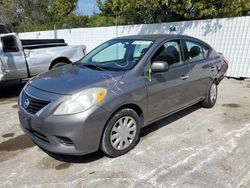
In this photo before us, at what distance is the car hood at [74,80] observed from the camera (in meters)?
3.01

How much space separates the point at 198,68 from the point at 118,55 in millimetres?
1519

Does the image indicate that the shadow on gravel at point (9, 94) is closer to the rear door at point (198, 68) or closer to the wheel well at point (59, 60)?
the wheel well at point (59, 60)

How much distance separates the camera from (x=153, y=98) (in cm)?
355

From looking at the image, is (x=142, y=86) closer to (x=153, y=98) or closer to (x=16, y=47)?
(x=153, y=98)

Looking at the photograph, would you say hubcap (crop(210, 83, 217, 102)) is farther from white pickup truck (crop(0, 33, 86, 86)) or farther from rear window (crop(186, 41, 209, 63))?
white pickup truck (crop(0, 33, 86, 86))

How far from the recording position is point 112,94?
3010 mm

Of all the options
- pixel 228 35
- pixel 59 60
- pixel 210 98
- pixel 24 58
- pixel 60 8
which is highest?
pixel 60 8

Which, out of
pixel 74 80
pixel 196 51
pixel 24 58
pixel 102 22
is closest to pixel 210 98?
pixel 196 51

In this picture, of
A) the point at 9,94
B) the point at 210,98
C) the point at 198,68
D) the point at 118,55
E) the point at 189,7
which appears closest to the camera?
the point at 118,55

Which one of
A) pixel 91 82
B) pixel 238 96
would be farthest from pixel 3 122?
pixel 238 96

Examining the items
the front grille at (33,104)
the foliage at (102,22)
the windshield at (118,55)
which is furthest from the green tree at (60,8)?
the front grille at (33,104)

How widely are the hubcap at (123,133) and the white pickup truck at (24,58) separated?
14.3 ft

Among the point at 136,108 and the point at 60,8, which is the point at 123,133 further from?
the point at 60,8

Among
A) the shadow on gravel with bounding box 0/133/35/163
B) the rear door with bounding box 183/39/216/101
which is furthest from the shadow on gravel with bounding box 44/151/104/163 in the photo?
the rear door with bounding box 183/39/216/101
